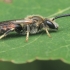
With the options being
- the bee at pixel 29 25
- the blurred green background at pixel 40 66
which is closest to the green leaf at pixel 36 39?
the bee at pixel 29 25

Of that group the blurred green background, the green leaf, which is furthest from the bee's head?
the blurred green background

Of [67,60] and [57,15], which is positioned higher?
[57,15]

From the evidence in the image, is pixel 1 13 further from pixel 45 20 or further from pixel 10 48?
pixel 10 48

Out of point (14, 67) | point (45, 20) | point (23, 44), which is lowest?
point (14, 67)

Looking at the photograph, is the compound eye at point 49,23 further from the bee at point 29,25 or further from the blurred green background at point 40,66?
the blurred green background at point 40,66

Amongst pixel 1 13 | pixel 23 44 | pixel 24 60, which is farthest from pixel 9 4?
pixel 24 60

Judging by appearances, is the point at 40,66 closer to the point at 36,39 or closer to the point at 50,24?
the point at 50,24

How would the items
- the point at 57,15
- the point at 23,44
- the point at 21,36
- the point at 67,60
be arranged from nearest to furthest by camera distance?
the point at 67,60
the point at 23,44
the point at 21,36
the point at 57,15
